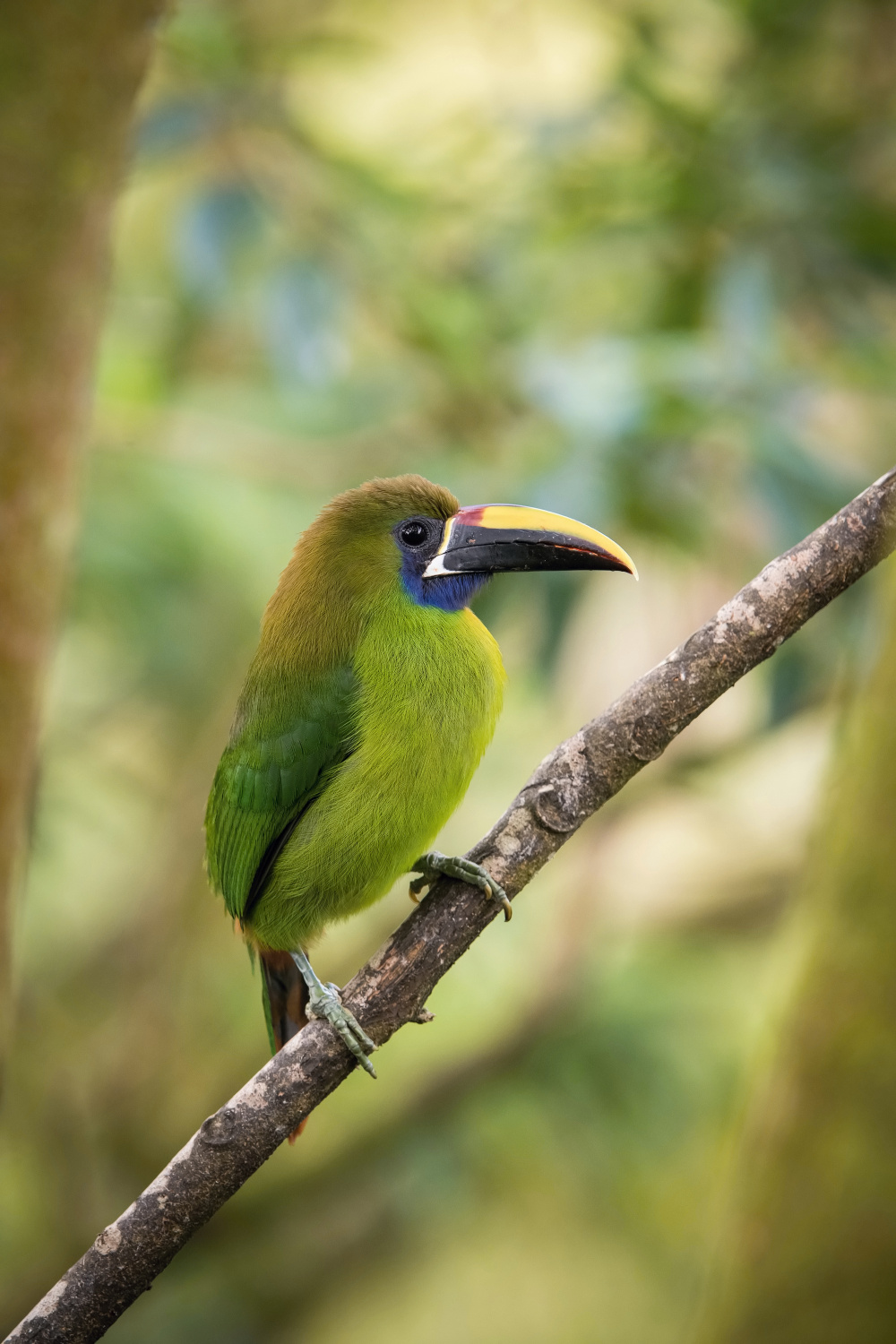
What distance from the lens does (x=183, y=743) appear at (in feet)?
16.0

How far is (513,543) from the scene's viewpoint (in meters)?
2.06

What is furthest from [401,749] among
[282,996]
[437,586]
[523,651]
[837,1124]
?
[523,651]

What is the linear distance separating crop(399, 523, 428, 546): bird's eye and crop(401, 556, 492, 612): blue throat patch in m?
0.03

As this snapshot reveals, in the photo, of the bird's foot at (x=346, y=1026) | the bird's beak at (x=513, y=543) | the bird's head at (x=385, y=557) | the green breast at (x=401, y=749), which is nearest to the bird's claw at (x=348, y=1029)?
the bird's foot at (x=346, y=1026)

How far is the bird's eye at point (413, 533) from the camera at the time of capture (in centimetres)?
214

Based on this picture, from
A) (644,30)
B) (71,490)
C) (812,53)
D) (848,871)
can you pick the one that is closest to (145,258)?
(644,30)

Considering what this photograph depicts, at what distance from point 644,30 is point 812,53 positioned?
21.2 inches

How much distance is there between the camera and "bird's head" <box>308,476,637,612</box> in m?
2.05

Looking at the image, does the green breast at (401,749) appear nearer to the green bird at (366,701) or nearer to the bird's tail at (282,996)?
the green bird at (366,701)

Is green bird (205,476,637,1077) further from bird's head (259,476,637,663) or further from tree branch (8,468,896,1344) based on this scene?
tree branch (8,468,896,1344)

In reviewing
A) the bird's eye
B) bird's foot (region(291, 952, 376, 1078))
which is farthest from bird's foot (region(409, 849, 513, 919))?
the bird's eye

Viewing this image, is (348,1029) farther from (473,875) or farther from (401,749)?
(401,749)

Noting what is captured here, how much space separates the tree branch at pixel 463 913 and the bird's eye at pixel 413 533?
0.59m

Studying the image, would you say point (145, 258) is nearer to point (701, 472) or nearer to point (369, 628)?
point (701, 472)
